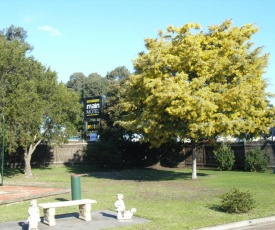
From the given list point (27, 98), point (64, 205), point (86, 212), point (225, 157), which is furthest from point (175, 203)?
point (225, 157)

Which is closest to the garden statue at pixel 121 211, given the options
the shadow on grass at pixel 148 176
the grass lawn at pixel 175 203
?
the grass lawn at pixel 175 203

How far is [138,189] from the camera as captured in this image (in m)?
17.3

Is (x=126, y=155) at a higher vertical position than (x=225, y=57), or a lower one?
lower

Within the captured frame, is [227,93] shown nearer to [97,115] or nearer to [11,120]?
[11,120]

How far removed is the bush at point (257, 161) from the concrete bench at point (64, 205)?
1865 cm

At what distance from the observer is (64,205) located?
10.5 metres

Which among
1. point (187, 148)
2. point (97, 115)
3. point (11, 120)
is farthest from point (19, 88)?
point (187, 148)

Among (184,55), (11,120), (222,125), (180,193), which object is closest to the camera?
(180,193)

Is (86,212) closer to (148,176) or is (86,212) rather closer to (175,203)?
(175,203)

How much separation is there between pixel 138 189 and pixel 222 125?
5.07 metres

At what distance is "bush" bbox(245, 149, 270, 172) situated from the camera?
87.5ft

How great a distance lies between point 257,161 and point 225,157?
244 cm

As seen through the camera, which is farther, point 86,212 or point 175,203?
point 175,203

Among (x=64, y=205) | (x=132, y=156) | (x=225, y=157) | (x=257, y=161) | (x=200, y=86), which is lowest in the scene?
(x=64, y=205)
